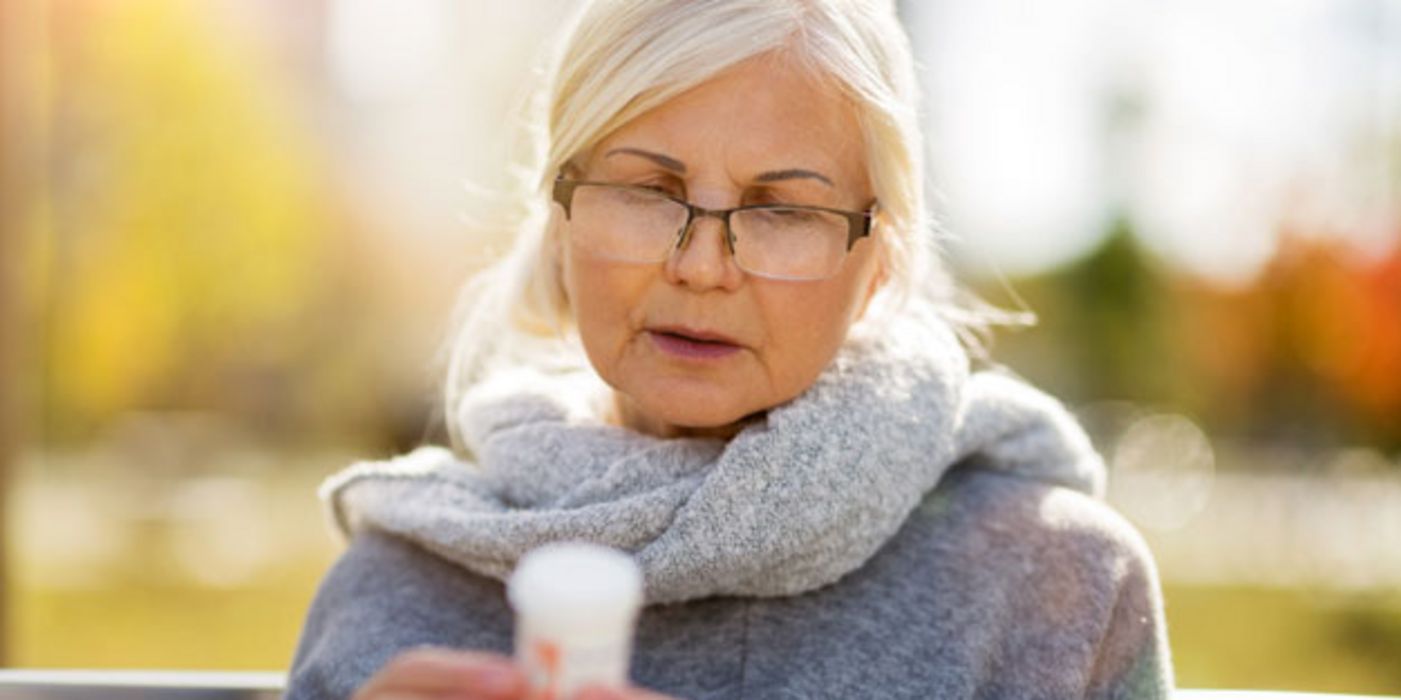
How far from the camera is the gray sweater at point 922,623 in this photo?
228cm

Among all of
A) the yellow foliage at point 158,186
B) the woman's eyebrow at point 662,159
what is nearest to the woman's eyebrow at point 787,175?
the woman's eyebrow at point 662,159

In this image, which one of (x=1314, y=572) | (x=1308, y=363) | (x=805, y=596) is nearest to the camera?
(x=805, y=596)

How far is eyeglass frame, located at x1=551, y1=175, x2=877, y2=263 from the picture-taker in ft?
7.03

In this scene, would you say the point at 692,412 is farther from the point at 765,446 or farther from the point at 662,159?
the point at 662,159

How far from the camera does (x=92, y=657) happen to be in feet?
26.3

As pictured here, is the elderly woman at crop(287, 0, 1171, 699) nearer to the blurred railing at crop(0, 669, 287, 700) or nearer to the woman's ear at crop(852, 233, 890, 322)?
the woman's ear at crop(852, 233, 890, 322)

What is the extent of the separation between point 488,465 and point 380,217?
90.5ft

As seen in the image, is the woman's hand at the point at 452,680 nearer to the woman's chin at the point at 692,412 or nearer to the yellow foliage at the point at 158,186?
the woman's chin at the point at 692,412

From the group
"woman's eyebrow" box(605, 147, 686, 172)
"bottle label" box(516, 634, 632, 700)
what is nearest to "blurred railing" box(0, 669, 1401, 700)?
"woman's eyebrow" box(605, 147, 686, 172)

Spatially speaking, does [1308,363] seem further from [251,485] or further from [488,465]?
[488,465]

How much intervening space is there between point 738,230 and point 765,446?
0.30 metres

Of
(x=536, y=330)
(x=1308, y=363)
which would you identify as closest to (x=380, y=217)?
(x=1308, y=363)

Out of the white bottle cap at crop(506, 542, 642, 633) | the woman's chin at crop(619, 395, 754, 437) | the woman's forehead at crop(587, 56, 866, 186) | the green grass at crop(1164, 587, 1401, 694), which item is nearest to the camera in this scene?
the white bottle cap at crop(506, 542, 642, 633)

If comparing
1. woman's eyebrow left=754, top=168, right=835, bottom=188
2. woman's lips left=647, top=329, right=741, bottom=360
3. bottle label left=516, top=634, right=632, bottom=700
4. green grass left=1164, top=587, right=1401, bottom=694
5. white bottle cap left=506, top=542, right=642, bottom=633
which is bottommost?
green grass left=1164, top=587, right=1401, bottom=694
